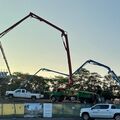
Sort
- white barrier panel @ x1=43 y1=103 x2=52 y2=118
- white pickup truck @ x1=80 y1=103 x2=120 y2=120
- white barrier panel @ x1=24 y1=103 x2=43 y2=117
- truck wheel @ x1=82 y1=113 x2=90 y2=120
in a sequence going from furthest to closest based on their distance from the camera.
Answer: white barrier panel @ x1=43 y1=103 x2=52 y2=118 → white barrier panel @ x1=24 y1=103 x2=43 y2=117 → truck wheel @ x1=82 y1=113 x2=90 y2=120 → white pickup truck @ x1=80 y1=103 x2=120 y2=120

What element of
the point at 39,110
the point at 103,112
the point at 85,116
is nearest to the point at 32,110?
the point at 39,110

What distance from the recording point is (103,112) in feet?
144

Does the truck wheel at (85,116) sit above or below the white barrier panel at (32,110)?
below

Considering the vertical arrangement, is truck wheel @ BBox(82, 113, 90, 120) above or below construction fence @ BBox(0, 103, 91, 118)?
below

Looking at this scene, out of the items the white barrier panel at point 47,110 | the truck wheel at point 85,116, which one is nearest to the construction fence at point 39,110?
the white barrier panel at point 47,110

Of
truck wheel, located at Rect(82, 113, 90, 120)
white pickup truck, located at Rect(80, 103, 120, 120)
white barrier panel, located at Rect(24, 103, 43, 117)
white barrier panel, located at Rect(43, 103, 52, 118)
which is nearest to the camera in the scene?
white pickup truck, located at Rect(80, 103, 120, 120)

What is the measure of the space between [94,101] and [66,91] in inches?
184

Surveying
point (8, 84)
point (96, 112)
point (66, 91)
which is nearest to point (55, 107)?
point (96, 112)

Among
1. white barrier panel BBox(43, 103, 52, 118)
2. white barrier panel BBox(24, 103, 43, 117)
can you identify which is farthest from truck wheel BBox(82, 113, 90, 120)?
white barrier panel BBox(24, 103, 43, 117)

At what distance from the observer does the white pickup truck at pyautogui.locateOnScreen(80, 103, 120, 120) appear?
43250mm

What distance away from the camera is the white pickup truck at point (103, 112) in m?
43.2

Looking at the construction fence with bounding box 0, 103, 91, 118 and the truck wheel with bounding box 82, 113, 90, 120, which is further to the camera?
the construction fence with bounding box 0, 103, 91, 118

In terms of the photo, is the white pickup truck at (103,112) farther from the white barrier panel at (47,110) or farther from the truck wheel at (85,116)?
the white barrier panel at (47,110)

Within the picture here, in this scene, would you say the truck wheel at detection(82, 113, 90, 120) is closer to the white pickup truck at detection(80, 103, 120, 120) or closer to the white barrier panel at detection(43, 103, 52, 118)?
the white pickup truck at detection(80, 103, 120, 120)
